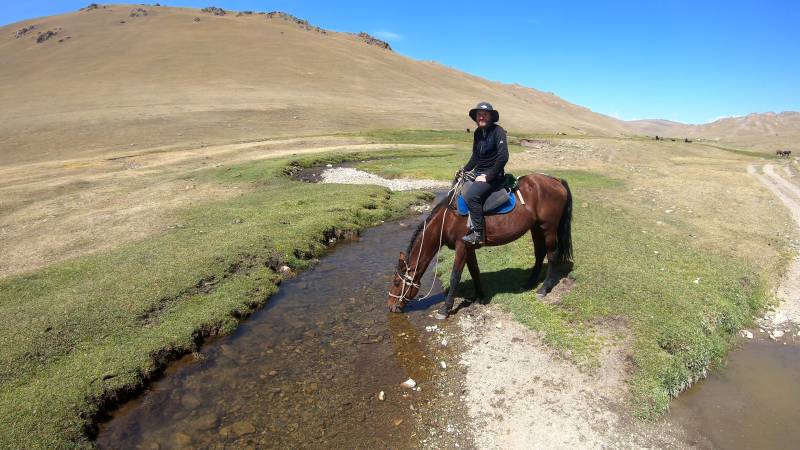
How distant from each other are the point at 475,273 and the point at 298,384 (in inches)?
180

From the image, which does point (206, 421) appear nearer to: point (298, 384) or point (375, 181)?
point (298, 384)

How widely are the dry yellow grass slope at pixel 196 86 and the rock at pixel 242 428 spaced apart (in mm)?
44451

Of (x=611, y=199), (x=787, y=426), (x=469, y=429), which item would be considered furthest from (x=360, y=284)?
(x=611, y=199)

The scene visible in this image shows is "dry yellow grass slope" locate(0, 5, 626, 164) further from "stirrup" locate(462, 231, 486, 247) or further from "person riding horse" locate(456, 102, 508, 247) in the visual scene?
"stirrup" locate(462, 231, 486, 247)

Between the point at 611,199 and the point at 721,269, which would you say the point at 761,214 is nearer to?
the point at 611,199

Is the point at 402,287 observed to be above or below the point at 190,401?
above

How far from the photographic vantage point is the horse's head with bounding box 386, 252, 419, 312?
30.8 ft

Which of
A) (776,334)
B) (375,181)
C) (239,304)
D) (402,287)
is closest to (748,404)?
(776,334)

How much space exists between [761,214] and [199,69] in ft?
339

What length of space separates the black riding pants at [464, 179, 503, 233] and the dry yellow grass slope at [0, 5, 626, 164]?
1739 inches

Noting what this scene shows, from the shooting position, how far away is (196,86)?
8312 cm

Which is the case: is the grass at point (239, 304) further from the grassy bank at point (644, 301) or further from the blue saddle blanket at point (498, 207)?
the blue saddle blanket at point (498, 207)

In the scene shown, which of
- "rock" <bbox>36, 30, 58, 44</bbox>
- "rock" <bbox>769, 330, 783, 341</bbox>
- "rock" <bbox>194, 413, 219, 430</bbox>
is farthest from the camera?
"rock" <bbox>36, 30, 58, 44</bbox>

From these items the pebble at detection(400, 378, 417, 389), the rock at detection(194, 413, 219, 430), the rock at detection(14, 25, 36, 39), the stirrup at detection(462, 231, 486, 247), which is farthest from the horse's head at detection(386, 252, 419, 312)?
the rock at detection(14, 25, 36, 39)
